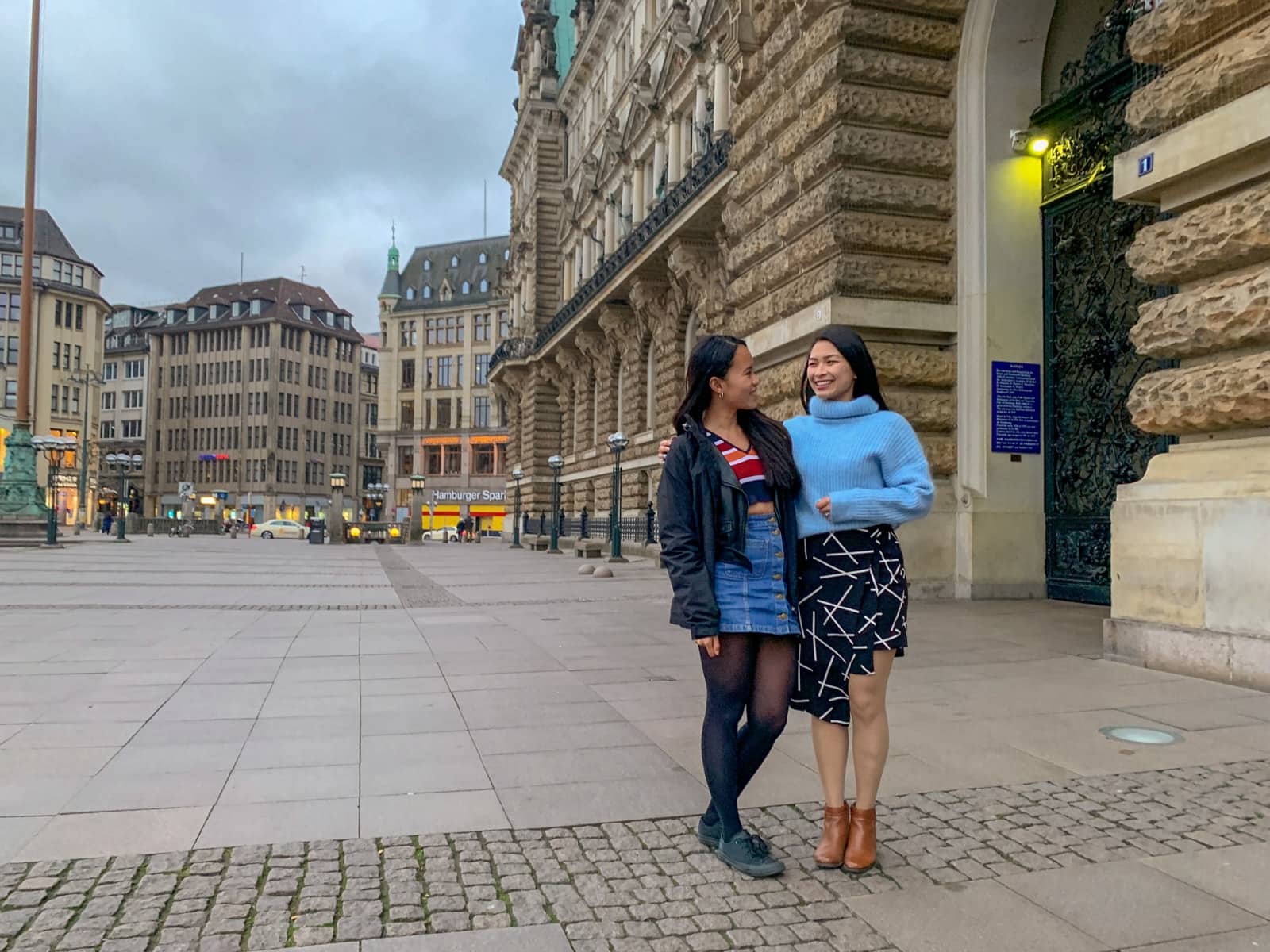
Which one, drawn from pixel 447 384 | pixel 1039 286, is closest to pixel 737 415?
pixel 1039 286

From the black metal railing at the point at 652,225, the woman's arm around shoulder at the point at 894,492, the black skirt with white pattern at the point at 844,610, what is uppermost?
the black metal railing at the point at 652,225

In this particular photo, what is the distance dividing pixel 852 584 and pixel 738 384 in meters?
0.76

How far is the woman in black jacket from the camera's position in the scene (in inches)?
120

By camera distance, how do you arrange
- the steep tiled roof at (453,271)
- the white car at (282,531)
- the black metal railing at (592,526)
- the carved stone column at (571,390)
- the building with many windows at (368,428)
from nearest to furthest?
the black metal railing at (592,526) → the carved stone column at (571,390) → the white car at (282,531) → the steep tiled roof at (453,271) → the building with many windows at (368,428)

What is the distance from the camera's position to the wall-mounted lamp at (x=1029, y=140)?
10969mm

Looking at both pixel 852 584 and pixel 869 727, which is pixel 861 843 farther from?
pixel 852 584

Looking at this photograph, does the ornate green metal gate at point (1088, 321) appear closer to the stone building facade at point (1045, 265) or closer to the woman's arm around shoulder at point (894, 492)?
the stone building facade at point (1045, 265)

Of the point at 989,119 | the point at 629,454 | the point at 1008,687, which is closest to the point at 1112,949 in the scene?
the point at 1008,687

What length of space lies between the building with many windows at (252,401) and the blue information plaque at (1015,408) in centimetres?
8538

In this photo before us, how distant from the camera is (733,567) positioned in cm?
309

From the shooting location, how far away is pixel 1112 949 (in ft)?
8.48

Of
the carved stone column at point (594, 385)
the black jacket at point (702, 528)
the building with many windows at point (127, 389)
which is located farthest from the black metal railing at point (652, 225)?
the building with many windows at point (127, 389)

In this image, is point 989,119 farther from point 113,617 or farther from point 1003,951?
point 113,617

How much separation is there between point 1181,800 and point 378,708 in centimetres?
411
